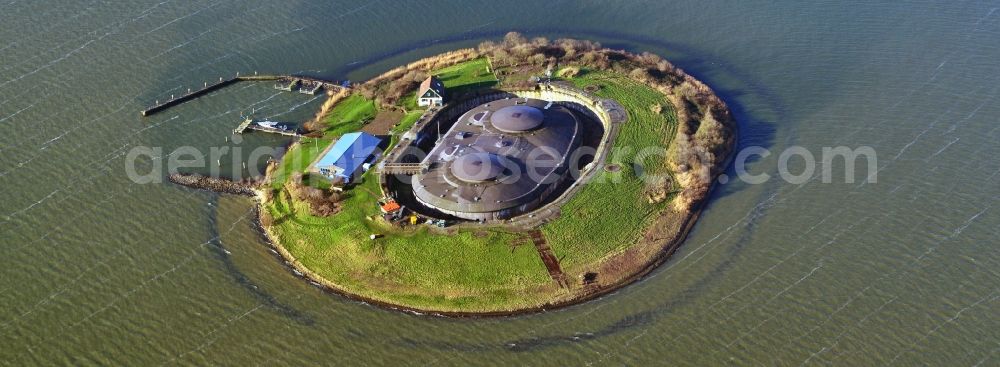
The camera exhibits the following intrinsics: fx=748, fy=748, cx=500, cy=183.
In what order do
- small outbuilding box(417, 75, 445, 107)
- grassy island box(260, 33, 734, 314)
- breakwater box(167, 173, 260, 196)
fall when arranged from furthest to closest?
1. small outbuilding box(417, 75, 445, 107)
2. breakwater box(167, 173, 260, 196)
3. grassy island box(260, 33, 734, 314)

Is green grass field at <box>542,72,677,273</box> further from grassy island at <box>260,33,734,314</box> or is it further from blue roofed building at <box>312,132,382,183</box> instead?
blue roofed building at <box>312,132,382,183</box>

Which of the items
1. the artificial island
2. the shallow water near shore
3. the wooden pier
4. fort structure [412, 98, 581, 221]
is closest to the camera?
the shallow water near shore

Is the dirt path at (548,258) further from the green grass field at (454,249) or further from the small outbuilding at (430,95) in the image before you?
the small outbuilding at (430,95)

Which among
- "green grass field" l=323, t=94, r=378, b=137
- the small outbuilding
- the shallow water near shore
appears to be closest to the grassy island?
"green grass field" l=323, t=94, r=378, b=137

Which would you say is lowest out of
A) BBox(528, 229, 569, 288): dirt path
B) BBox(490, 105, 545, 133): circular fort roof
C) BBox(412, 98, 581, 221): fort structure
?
BBox(528, 229, 569, 288): dirt path

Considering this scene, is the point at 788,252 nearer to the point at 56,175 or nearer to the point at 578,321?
the point at 578,321

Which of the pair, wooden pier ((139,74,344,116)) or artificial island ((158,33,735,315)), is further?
A: wooden pier ((139,74,344,116))
